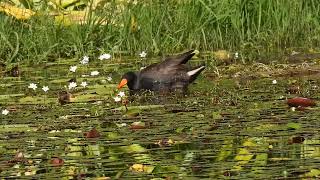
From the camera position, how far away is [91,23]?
41.3ft

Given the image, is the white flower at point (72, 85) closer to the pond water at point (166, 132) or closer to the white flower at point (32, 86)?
the pond water at point (166, 132)

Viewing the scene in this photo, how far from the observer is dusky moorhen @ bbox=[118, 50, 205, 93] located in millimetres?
10273

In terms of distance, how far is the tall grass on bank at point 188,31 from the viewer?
1220 centimetres

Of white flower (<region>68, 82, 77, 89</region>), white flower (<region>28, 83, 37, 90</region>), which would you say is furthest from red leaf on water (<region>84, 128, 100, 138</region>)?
white flower (<region>28, 83, 37, 90</region>)

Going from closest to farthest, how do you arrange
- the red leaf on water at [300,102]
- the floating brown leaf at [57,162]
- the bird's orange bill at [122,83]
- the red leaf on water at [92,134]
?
the floating brown leaf at [57,162]
the red leaf on water at [92,134]
the red leaf on water at [300,102]
the bird's orange bill at [122,83]

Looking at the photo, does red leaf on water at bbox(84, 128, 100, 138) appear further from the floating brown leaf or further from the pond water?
the floating brown leaf

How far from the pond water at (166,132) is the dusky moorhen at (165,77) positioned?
14 centimetres

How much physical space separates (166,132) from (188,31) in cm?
546

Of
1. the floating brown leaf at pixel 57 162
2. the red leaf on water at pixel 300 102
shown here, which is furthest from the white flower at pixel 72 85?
the floating brown leaf at pixel 57 162

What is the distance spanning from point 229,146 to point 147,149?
0.53 meters

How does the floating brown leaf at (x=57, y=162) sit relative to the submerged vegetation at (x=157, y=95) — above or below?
below

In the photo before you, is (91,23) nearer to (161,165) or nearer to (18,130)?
(18,130)

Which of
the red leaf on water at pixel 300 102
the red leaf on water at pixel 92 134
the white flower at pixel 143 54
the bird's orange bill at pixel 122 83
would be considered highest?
the white flower at pixel 143 54

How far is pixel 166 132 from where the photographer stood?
709 centimetres
